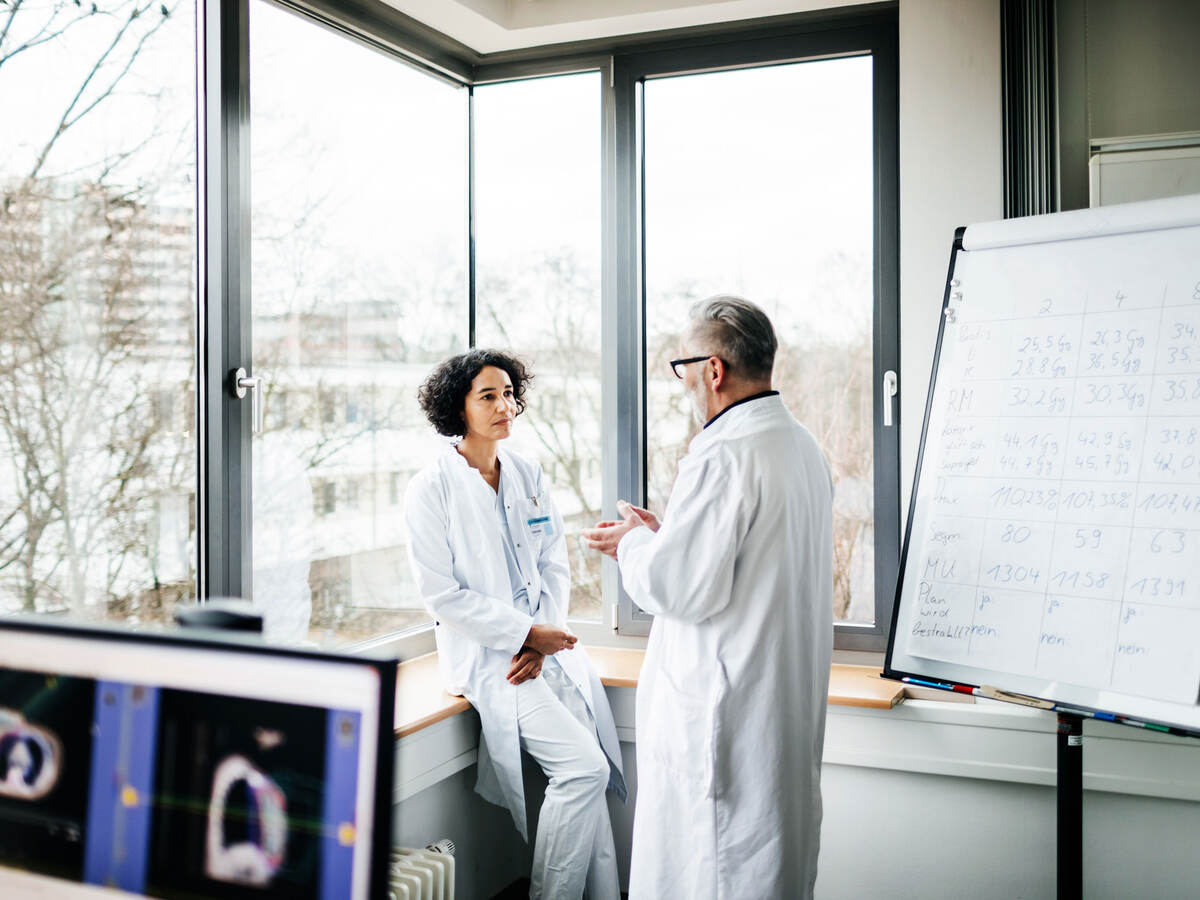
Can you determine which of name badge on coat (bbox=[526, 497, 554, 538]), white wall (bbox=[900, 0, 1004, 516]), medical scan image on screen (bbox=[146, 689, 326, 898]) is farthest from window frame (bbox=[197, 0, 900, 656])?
medical scan image on screen (bbox=[146, 689, 326, 898])

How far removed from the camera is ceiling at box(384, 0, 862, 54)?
304cm

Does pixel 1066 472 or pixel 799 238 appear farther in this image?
pixel 799 238

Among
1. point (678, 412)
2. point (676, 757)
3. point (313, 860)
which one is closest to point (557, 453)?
point (678, 412)

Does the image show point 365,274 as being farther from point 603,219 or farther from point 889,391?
point 889,391

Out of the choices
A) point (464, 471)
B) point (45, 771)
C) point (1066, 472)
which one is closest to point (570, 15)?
point (464, 471)

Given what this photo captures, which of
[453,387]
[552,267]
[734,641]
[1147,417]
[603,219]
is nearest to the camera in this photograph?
[1147,417]

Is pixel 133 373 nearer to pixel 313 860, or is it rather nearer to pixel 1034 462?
pixel 313 860

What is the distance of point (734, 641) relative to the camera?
2057mm

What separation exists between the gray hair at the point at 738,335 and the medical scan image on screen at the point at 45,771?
1494 mm

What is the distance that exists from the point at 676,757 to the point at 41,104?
1.94 m

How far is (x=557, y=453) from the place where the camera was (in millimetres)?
3445

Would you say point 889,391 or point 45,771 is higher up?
point 889,391

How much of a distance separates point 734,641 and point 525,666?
77cm

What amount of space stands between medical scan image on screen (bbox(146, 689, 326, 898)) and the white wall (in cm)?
234
